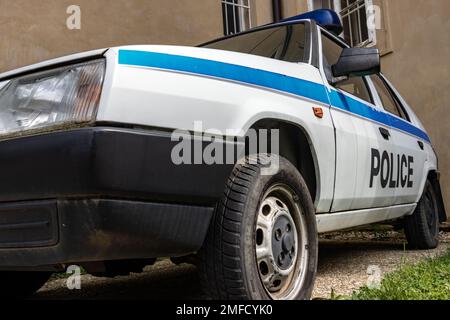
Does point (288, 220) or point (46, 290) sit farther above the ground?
point (288, 220)

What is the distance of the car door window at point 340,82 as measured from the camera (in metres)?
3.23

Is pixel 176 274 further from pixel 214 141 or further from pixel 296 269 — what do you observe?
pixel 214 141

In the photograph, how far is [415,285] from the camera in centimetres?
268

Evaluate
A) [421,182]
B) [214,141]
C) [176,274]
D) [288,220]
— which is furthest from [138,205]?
[421,182]

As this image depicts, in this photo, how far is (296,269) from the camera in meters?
2.39

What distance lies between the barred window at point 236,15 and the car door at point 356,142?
5457 millimetres

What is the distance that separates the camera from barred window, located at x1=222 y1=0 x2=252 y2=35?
894cm

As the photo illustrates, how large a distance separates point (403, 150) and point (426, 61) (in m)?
3.12

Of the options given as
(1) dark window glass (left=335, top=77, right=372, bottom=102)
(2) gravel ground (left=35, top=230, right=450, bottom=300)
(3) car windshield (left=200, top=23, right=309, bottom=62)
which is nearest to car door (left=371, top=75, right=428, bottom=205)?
(1) dark window glass (left=335, top=77, right=372, bottom=102)

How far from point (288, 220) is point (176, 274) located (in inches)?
69.9

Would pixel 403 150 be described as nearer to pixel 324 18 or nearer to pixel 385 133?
pixel 385 133

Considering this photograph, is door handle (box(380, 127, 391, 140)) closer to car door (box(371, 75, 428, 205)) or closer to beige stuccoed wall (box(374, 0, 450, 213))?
car door (box(371, 75, 428, 205))

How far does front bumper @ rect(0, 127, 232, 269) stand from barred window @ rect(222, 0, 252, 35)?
291 inches

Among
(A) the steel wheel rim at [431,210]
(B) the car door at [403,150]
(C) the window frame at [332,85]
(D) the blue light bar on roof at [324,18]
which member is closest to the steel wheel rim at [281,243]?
(C) the window frame at [332,85]
